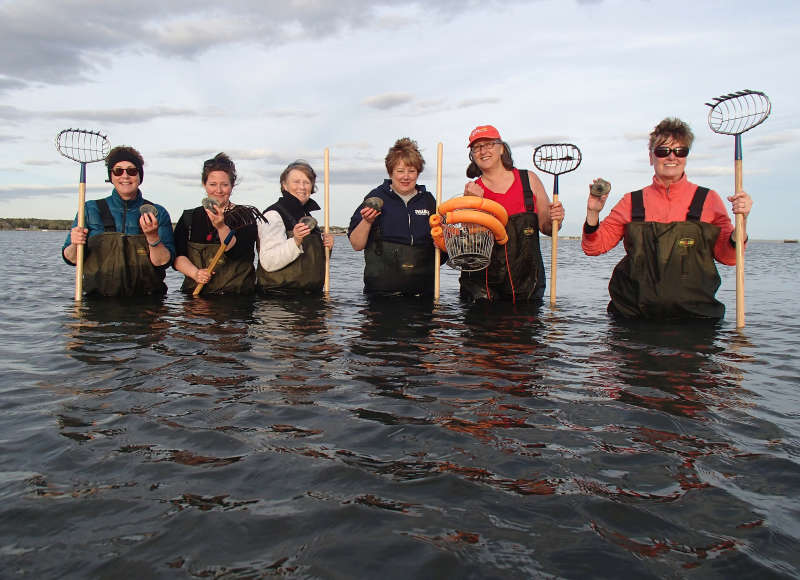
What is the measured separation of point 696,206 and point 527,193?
2210mm

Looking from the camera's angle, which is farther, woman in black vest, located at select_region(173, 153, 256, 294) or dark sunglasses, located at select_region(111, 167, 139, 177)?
woman in black vest, located at select_region(173, 153, 256, 294)

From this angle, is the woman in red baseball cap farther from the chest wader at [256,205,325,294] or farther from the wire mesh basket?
the chest wader at [256,205,325,294]

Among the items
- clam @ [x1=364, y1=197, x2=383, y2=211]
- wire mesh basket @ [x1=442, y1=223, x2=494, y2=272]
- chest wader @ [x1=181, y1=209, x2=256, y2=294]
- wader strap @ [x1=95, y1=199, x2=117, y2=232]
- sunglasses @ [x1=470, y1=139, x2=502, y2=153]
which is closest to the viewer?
wire mesh basket @ [x1=442, y1=223, x2=494, y2=272]

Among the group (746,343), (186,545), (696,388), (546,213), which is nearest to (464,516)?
(186,545)

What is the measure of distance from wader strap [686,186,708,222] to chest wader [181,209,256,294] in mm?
6460

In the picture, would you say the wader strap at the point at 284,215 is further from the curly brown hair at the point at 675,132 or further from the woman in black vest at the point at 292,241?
the curly brown hair at the point at 675,132

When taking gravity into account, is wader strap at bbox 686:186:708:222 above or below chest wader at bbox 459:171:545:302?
above

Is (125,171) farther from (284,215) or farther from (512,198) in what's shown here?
(512,198)

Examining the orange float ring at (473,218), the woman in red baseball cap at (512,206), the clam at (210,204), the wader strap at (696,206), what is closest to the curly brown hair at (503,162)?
the woman in red baseball cap at (512,206)

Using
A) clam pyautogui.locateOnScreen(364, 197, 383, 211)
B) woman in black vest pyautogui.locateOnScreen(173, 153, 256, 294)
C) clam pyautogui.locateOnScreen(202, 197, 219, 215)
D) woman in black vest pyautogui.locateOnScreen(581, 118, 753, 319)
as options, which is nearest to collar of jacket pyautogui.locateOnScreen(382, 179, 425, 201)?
clam pyautogui.locateOnScreen(364, 197, 383, 211)

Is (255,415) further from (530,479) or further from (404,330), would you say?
(404,330)

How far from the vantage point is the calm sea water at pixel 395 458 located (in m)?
2.39

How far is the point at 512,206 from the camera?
856 centimetres

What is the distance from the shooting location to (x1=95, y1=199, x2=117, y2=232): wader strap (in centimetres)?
890
